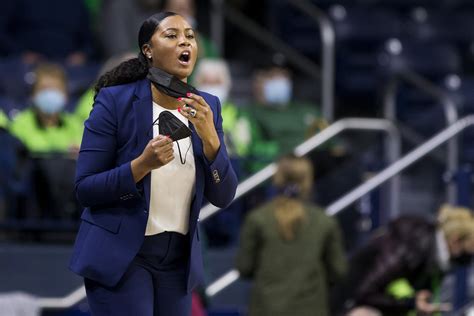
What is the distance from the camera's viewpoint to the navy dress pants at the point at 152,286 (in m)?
3.30

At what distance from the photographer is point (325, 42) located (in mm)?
9648

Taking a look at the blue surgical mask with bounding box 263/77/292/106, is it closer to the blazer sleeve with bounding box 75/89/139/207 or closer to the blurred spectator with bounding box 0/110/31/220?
the blurred spectator with bounding box 0/110/31/220

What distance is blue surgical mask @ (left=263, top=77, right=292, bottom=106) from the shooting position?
8.51 meters

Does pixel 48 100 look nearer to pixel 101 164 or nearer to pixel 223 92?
pixel 223 92

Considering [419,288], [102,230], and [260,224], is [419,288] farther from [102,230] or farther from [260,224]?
[102,230]

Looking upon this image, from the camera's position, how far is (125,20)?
29.9 ft

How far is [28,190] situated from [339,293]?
5.96 ft

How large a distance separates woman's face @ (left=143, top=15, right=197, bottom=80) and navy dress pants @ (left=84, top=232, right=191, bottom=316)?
442 millimetres

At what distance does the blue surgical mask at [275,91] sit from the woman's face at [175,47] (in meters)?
5.17

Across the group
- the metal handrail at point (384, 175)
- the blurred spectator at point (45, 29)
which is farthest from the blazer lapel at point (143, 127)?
the blurred spectator at point (45, 29)

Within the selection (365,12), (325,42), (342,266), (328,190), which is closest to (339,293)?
(342,266)

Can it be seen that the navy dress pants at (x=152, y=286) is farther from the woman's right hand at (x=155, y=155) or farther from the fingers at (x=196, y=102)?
the fingers at (x=196, y=102)

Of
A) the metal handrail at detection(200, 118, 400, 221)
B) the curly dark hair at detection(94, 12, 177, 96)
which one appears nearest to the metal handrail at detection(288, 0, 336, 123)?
the metal handrail at detection(200, 118, 400, 221)

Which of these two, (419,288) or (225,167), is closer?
(225,167)
